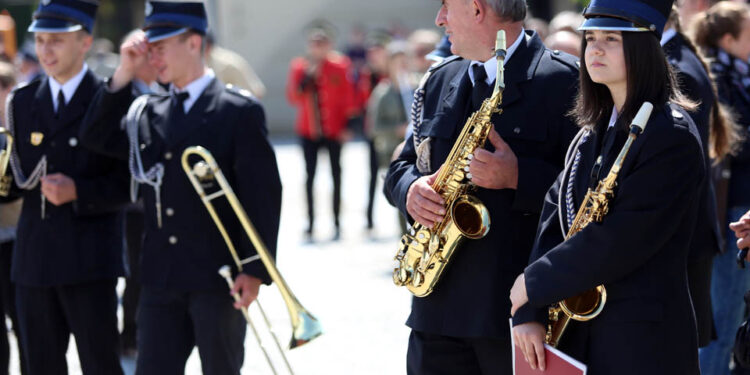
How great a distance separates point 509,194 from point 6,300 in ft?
12.5

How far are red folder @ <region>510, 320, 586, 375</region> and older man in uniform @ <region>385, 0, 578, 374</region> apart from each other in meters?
0.37

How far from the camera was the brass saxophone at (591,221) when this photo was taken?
3.34m

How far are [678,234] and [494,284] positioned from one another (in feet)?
2.65

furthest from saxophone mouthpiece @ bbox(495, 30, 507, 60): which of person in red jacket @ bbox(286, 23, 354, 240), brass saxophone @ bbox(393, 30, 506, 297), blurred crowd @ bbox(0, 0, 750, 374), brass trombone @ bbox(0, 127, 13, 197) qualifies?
person in red jacket @ bbox(286, 23, 354, 240)

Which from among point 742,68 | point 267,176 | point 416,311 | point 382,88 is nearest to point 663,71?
point 416,311

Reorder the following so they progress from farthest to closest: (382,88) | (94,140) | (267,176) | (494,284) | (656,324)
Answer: (382,88), (94,140), (267,176), (494,284), (656,324)

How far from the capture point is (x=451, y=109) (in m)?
4.23

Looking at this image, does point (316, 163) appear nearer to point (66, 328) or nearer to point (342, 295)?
point (342, 295)

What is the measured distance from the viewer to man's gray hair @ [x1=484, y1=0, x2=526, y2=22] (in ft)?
13.7

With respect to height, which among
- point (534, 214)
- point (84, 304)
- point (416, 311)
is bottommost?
point (84, 304)

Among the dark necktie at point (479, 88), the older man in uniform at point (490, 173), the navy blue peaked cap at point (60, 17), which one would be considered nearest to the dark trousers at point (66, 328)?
the navy blue peaked cap at point (60, 17)

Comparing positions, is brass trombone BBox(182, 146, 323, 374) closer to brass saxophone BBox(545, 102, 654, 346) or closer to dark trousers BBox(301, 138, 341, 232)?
brass saxophone BBox(545, 102, 654, 346)

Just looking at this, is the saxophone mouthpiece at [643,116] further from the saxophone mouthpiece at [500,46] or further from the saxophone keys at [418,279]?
the saxophone keys at [418,279]

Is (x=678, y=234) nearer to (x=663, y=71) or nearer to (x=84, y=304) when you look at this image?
(x=663, y=71)
